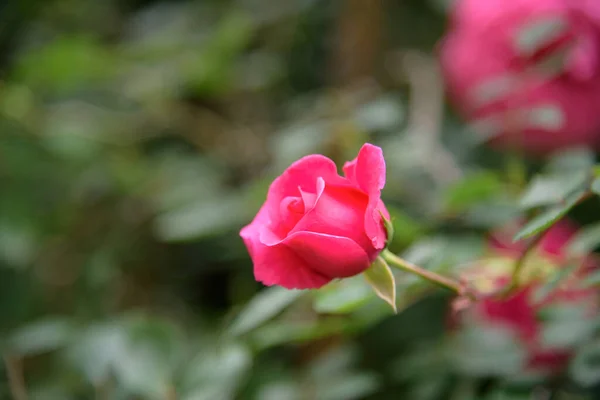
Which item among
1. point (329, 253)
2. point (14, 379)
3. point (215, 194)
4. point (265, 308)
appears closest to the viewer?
point (329, 253)

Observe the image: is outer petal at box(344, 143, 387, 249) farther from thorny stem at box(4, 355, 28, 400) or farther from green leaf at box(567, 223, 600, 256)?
thorny stem at box(4, 355, 28, 400)

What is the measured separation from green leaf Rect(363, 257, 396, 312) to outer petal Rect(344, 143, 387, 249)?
0.06 feet

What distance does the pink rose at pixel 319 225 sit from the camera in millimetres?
268

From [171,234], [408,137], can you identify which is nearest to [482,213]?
[408,137]

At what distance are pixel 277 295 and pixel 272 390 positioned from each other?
0.11 meters

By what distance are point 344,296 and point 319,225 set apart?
0.27 feet

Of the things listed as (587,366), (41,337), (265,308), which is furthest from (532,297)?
(41,337)

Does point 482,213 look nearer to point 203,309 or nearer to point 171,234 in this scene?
point 171,234

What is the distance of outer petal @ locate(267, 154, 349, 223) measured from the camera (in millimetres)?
284

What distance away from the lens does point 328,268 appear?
0.90 feet

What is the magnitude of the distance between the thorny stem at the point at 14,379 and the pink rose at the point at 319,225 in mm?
282

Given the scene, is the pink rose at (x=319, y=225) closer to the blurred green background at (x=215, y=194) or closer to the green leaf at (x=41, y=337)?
the blurred green background at (x=215, y=194)

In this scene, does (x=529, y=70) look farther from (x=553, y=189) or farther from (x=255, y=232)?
(x=255, y=232)

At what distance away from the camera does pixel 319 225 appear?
0.89ft
